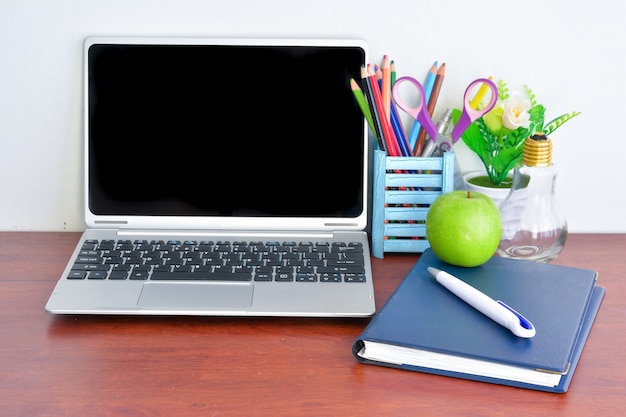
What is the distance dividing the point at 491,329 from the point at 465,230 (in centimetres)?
17

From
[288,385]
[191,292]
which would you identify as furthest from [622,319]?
[191,292]

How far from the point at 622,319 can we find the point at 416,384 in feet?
1.01

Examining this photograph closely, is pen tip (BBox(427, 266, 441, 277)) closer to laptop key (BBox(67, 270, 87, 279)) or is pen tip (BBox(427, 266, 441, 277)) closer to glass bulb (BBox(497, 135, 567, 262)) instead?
glass bulb (BBox(497, 135, 567, 262))

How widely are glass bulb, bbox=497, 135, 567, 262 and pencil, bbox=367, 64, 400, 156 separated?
174mm

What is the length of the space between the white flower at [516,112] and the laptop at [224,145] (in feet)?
0.67

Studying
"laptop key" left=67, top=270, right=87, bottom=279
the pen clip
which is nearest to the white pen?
the pen clip

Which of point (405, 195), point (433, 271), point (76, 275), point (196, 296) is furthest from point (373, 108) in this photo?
point (76, 275)

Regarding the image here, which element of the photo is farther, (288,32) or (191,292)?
(288,32)

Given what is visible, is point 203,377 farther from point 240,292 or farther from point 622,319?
point 622,319

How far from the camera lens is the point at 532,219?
1062 mm

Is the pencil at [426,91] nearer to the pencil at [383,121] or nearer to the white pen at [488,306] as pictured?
the pencil at [383,121]

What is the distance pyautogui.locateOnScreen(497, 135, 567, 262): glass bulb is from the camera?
3.44 feet

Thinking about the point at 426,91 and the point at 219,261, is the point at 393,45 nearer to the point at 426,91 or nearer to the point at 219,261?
the point at 426,91

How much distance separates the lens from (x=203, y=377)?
800 mm
